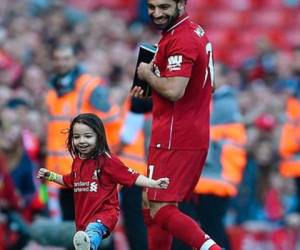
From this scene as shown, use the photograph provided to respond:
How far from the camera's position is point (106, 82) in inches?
704

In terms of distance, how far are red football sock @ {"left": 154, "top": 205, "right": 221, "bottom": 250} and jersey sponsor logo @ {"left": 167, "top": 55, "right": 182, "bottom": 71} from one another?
0.92 meters

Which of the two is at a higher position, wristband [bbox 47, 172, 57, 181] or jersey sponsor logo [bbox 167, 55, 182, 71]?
jersey sponsor logo [bbox 167, 55, 182, 71]

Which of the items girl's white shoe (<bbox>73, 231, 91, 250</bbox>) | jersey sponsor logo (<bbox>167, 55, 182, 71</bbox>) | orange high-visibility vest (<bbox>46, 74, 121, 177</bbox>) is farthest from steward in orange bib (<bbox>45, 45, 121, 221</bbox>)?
girl's white shoe (<bbox>73, 231, 91, 250</bbox>)

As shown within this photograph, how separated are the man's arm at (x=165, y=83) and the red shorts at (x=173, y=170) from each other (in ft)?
1.33

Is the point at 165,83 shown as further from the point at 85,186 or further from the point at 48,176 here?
the point at 48,176

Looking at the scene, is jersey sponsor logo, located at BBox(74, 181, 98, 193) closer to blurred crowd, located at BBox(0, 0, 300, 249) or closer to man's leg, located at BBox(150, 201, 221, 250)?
man's leg, located at BBox(150, 201, 221, 250)

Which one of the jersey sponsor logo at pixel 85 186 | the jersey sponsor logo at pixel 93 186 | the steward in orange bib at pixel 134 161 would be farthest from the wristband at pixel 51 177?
the steward in orange bib at pixel 134 161

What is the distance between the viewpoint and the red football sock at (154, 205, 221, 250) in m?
10.0

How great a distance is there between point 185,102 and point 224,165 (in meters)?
2.82

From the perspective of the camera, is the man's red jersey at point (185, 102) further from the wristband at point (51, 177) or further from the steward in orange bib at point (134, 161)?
the steward in orange bib at point (134, 161)

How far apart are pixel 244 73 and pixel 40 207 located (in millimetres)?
5718

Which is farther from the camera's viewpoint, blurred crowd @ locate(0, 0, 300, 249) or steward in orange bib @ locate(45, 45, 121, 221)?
blurred crowd @ locate(0, 0, 300, 249)

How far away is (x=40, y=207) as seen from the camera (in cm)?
1429

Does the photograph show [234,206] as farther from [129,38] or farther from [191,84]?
[191,84]
